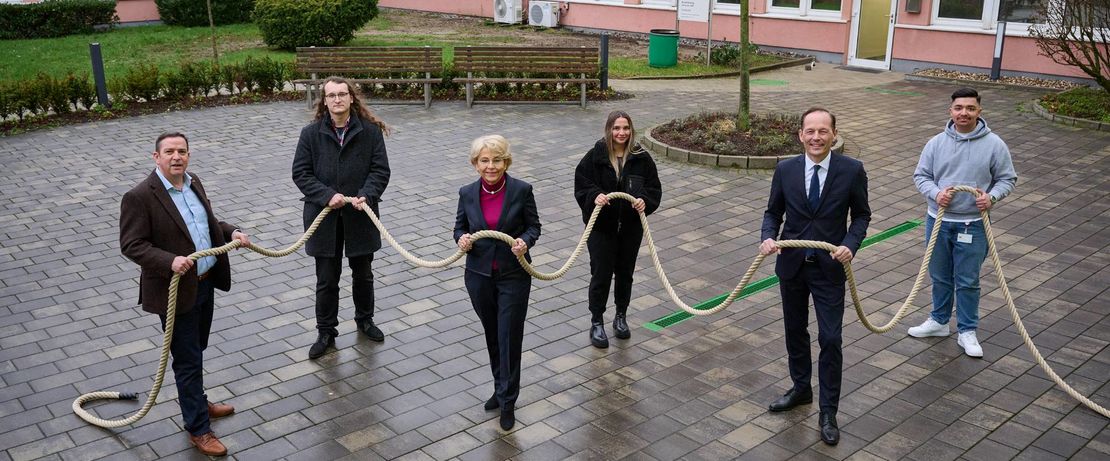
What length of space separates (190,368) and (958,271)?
514 cm

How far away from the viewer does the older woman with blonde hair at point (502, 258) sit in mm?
5824

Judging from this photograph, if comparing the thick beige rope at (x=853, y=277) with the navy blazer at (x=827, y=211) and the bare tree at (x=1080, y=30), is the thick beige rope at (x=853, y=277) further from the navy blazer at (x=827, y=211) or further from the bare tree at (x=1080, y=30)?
the bare tree at (x=1080, y=30)

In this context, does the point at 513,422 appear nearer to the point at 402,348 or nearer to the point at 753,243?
the point at 402,348

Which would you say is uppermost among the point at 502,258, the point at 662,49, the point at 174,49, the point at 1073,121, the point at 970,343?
the point at 662,49

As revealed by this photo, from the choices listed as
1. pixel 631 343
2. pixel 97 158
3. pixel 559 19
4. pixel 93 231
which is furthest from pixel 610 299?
pixel 559 19

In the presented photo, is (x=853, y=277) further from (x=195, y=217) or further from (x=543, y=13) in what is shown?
(x=543, y=13)

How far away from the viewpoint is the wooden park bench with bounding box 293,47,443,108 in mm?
16406

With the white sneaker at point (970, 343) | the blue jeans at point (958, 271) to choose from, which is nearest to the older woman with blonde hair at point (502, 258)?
the blue jeans at point (958, 271)

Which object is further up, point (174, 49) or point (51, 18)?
point (51, 18)

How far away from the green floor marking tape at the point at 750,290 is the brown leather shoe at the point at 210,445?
3269 mm

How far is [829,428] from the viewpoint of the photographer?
228 inches

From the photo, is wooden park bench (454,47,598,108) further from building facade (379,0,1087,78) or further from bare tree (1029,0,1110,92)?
bare tree (1029,0,1110,92)

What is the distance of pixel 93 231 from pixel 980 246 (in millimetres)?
8116

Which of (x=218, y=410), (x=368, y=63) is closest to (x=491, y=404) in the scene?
(x=218, y=410)
